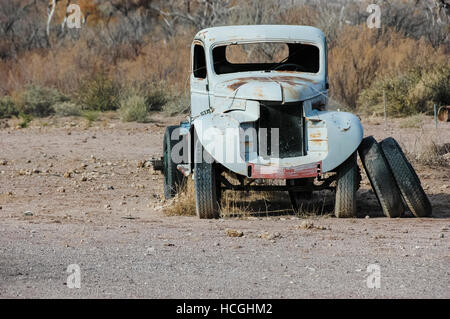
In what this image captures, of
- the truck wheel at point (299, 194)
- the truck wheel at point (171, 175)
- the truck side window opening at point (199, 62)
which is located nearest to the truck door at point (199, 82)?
the truck side window opening at point (199, 62)

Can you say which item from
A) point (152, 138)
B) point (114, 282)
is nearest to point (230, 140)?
point (114, 282)

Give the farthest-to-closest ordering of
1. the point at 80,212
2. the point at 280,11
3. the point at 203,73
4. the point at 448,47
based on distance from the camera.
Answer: the point at 448,47 → the point at 280,11 → the point at 203,73 → the point at 80,212

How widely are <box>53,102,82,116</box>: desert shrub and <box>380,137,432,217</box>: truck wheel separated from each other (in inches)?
478

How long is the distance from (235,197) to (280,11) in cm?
1518

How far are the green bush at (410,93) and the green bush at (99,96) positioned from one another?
5.78m

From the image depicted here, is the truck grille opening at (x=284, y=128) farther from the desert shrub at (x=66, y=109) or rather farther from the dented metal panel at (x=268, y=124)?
the desert shrub at (x=66, y=109)

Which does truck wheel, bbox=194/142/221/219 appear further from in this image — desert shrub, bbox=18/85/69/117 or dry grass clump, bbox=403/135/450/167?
desert shrub, bbox=18/85/69/117

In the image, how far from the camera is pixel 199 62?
411 inches

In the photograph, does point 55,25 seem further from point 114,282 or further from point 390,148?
point 114,282

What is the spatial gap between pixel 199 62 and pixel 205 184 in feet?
7.50

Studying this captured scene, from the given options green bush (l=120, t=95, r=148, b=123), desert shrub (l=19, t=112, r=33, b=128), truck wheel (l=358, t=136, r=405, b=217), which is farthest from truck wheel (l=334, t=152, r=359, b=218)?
desert shrub (l=19, t=112, r=33, b=128)

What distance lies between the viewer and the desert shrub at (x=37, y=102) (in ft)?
66.5
